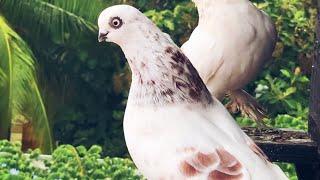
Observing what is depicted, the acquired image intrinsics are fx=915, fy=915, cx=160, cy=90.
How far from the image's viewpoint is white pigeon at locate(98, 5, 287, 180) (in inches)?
96.3

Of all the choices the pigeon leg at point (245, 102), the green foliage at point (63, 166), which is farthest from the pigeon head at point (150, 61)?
→ the green foliage at point (63, 166)

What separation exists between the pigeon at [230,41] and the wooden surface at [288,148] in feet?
0.81

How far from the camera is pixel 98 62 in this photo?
8.33 meters

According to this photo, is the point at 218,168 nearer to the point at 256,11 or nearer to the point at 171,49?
the point at 171,49

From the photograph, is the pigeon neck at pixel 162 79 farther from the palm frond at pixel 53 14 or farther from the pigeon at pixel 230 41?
the palm frond at pixel 53 14

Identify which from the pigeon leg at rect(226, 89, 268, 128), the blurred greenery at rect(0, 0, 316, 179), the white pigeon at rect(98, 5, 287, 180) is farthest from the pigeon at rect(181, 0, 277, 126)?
the blurred greenery at rect(0, 0, 316, 179)

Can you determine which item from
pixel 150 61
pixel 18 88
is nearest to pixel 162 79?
pixel 150 61

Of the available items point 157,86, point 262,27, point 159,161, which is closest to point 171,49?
point 157,86

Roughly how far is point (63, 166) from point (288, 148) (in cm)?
207

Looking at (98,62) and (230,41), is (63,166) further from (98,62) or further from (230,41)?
(98,62)

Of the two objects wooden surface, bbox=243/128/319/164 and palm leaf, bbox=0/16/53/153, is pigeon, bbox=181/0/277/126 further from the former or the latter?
palm leaf, bbox=0/16/53/153

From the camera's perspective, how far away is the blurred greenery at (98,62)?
7.45 metres

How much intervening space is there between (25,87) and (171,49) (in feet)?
15.0

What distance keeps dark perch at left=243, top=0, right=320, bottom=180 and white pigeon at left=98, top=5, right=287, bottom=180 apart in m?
0.75
